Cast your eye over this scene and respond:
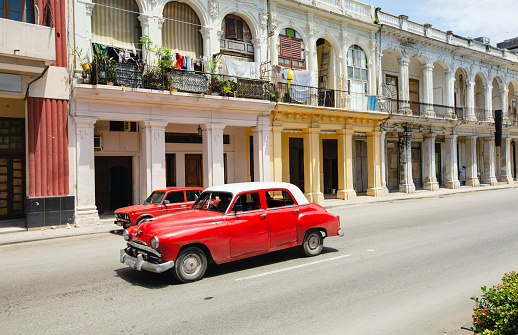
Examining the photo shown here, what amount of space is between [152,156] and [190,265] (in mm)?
9863

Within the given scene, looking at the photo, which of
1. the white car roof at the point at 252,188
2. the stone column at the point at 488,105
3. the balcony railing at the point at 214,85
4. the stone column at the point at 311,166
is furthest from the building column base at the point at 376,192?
the white car roof at the point at 252,188

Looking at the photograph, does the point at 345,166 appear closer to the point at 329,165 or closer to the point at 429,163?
the point at 329,165

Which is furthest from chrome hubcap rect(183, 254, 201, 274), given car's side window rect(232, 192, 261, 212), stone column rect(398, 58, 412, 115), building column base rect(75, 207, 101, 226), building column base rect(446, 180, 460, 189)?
building column base rect(446, 180, 460, 189)

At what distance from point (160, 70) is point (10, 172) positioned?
720cm

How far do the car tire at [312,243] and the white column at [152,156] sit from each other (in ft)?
30.2

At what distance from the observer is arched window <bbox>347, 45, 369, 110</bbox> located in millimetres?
23078

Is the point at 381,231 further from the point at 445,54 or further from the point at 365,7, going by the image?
the point at 445,54

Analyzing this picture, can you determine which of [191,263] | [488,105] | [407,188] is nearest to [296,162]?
[407,188]

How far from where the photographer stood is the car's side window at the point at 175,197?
12891 mm

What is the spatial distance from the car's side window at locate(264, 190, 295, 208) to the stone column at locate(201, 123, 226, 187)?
9.41 meters

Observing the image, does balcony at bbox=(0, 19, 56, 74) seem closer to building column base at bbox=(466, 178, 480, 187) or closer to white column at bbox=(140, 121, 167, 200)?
white column at bbox=(140, 121, 167, 200)

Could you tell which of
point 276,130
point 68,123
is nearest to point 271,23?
point 276,130

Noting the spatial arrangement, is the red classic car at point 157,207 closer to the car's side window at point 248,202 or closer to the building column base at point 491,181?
the car's side window at point 248,202

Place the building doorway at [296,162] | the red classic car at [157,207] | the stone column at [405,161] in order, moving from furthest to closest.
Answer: the stone column at [405,161] < the building doorway at [296,162] < the red classic car at [157,207]
